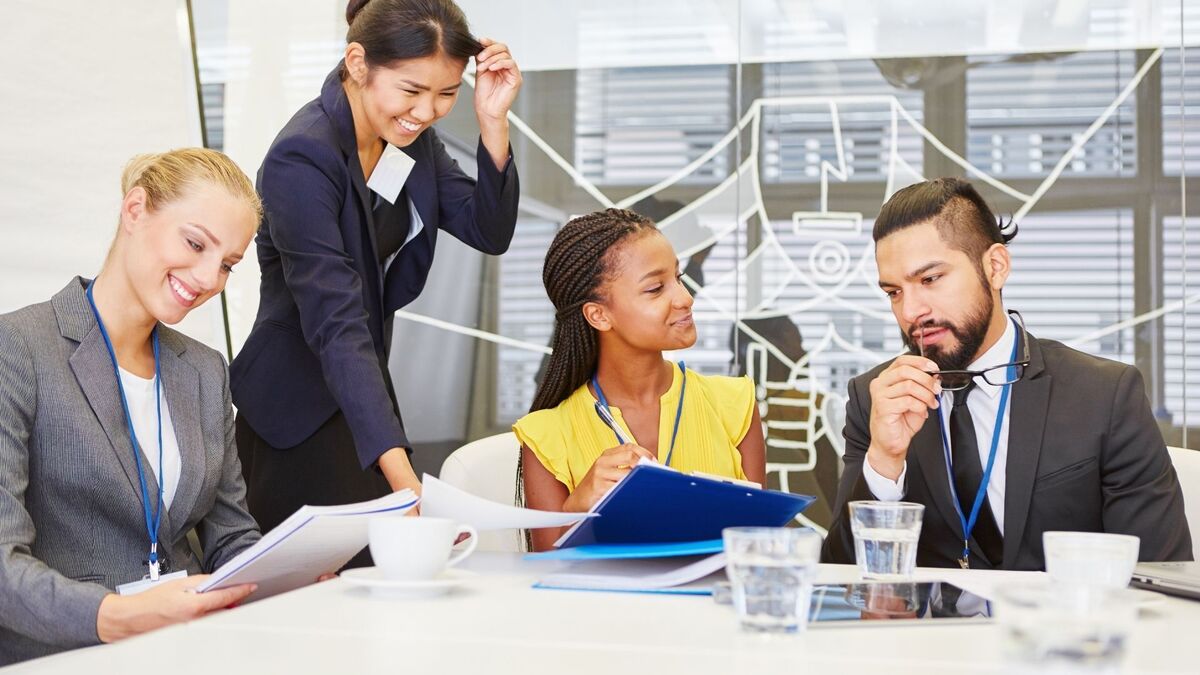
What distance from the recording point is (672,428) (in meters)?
2.13

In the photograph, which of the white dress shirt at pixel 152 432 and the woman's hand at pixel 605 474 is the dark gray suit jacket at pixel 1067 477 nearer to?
the woman's hand at pixel 605 474

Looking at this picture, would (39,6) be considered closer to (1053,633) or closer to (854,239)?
(854,239)

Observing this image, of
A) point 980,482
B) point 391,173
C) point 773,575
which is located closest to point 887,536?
point 773,575

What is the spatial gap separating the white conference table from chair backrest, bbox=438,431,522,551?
2.72ft

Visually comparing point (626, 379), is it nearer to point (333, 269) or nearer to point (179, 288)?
point (333, 269)

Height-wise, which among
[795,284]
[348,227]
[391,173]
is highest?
[391,173]

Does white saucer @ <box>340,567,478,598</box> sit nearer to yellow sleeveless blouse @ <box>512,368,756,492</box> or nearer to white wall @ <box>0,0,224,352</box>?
yellow sleeveless blouse @ <box>512,368,756,492</box>

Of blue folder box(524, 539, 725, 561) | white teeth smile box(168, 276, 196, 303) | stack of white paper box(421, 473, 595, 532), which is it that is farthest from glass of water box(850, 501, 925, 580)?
white teeth smile box(168, 276, 196, 303)

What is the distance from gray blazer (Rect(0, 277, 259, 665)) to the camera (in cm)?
130

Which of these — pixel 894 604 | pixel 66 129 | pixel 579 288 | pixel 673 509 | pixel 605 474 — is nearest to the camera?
pixel 894 604

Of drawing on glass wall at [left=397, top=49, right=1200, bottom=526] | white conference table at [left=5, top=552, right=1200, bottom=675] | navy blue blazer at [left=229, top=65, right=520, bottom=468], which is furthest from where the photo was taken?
drawing on glass wall at [left=397, top=49, right=1200, bottom=526]

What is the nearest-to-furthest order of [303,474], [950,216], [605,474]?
[605,474], [950,216], [303,474]

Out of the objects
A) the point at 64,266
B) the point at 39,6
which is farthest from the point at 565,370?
the point at 39,6

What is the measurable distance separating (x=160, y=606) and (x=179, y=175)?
717 mm
